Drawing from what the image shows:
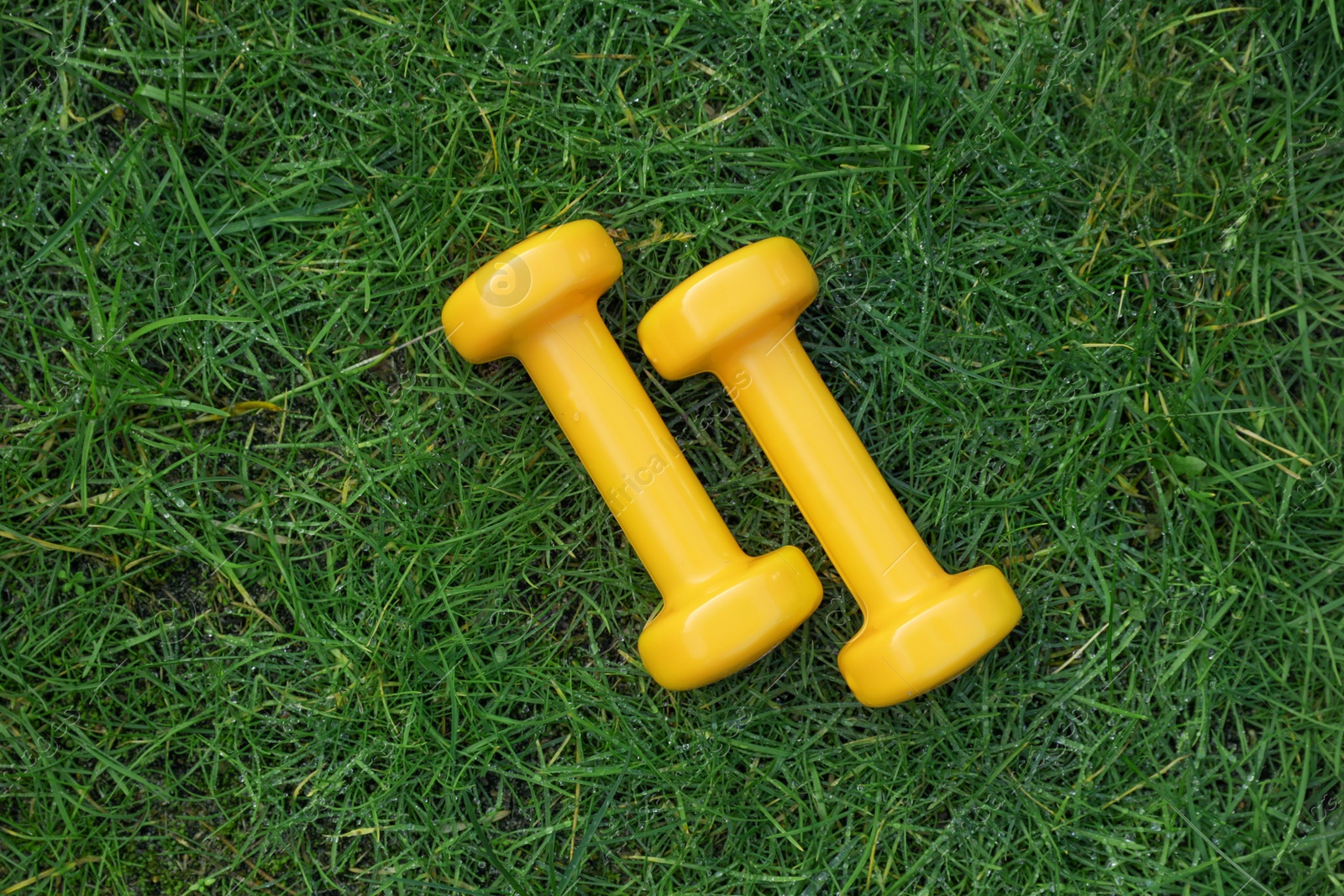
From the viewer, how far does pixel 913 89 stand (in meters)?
1.69

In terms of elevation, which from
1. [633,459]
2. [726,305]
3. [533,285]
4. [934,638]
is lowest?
[934,638]

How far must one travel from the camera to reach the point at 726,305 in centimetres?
146

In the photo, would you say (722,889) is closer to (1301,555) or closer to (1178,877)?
(1178,877)

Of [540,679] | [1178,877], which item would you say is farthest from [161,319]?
[1178,877]

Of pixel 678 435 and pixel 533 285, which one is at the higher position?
pixel 533 285

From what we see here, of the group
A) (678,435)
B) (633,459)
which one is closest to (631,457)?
(633,459)

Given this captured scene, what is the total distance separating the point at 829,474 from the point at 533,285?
0.58m

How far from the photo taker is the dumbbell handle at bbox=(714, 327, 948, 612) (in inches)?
59.1

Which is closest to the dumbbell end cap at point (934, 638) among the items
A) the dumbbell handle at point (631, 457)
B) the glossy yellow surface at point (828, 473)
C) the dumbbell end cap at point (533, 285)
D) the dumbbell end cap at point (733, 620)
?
the glossy yellow surface at point (828, 473)

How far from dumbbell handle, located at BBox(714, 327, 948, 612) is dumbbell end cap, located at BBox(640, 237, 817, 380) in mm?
59

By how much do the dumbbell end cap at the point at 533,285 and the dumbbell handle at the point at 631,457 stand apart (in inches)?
1.8

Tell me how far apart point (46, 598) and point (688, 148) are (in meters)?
1.51

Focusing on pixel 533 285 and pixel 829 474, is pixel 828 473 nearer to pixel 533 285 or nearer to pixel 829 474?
pixel 829 474

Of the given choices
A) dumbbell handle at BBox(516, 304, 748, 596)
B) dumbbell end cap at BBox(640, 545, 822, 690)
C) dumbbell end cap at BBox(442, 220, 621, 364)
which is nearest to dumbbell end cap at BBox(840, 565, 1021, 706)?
dumbbell end cap at BBox(640, 545, 822, 690)
